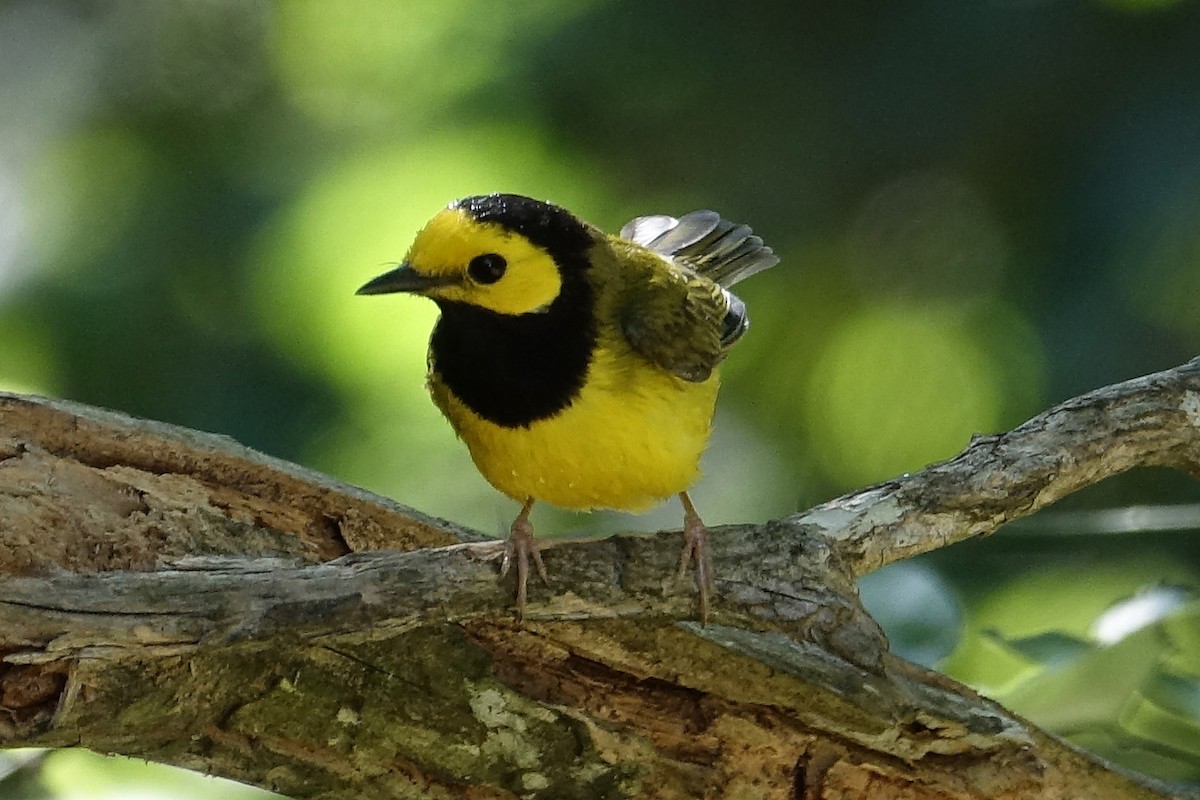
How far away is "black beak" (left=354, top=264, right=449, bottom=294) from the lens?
168 cm

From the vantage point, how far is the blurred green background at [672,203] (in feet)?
9.32

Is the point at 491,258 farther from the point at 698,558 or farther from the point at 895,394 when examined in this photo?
the point at 895,394

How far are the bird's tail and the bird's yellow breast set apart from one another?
0.70 metres

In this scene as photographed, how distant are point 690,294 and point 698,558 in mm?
600

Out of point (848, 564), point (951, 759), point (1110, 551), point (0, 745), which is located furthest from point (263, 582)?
point (1110, 551)

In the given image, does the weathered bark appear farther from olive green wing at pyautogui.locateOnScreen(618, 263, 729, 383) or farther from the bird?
olive green wing at pyautogui.locateOnScreen(618, 263, 729, 383)

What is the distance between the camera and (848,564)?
5.15 feet

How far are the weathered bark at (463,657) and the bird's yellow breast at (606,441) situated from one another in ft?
0.39

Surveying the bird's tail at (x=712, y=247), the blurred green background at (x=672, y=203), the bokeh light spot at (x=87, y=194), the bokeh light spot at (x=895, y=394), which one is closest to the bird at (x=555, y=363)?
the bird's tail at (x=712, y=247)

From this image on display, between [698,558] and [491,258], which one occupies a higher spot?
[491,258]

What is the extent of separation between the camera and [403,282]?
5.52 ft

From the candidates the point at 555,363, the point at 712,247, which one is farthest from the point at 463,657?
the point at 712,247

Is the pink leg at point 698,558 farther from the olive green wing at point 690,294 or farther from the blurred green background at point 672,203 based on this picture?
the blurred green background at point 672,203

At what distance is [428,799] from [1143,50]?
7.49ft
